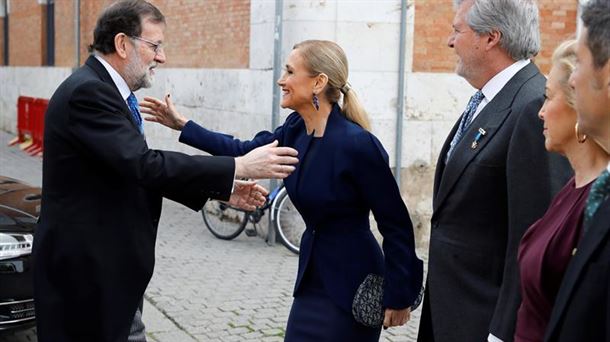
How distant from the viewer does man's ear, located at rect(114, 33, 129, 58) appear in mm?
3871

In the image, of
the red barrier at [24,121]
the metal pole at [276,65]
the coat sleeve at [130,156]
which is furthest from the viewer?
the red barrier at [24,121]

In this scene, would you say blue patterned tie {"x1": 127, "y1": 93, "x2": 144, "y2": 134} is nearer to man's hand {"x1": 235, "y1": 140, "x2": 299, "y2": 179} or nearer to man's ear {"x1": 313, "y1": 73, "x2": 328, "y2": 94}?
man's hand {"x1": 235, "y1": 140, "x2": 299, "y2": 179}

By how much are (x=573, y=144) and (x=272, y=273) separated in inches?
244

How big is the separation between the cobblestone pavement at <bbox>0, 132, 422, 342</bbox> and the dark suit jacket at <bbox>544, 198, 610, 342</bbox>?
178 inches

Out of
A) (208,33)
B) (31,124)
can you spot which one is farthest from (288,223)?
(31,124)

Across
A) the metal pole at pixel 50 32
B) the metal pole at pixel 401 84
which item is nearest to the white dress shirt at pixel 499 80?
the metal pole at pixel 401 84

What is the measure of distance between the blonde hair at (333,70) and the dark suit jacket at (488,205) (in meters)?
0.66

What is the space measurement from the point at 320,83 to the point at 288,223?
19.0 ft

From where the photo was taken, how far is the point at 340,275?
3.92 m

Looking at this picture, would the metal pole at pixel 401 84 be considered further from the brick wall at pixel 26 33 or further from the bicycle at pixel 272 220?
the brick wall at pixel 26 33

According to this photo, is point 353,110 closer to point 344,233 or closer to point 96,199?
point 344,233

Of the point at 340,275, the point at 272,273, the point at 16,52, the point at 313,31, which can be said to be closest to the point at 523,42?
the point at 340,275

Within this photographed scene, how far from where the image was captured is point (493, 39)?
3.50m

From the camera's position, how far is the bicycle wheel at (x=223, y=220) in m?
10.1
